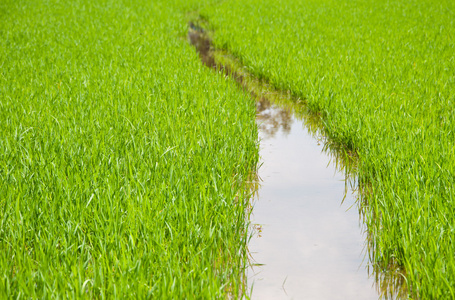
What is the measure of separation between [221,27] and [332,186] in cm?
663

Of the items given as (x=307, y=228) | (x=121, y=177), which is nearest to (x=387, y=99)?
(x=307, y=228)

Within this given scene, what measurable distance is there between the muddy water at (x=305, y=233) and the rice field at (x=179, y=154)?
0.38 ft

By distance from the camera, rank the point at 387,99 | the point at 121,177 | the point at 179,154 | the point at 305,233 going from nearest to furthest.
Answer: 1. the point at 305,233
2. the point at 121,177
3. the point at 179,154
4. the point at 387,99

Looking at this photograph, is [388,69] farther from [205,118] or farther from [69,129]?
[69,129]

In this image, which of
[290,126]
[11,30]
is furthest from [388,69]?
[11,30]

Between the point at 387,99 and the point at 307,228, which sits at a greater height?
the point at 387,99

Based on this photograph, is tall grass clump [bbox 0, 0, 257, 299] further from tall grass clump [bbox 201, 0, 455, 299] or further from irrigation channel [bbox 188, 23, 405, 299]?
tall grass clump [bbox 201, 0, 455, 299]

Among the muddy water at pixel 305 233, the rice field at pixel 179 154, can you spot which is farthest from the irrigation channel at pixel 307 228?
the rice field at pixel 179 154

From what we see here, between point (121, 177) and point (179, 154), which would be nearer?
point (121, 177)

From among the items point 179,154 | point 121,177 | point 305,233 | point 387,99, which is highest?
point 387,99

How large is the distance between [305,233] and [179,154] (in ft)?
3.15

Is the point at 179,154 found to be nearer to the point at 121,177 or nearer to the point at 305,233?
the point at 121,177

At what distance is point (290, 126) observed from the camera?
15.3 ft

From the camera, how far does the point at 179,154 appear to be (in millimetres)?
3164
